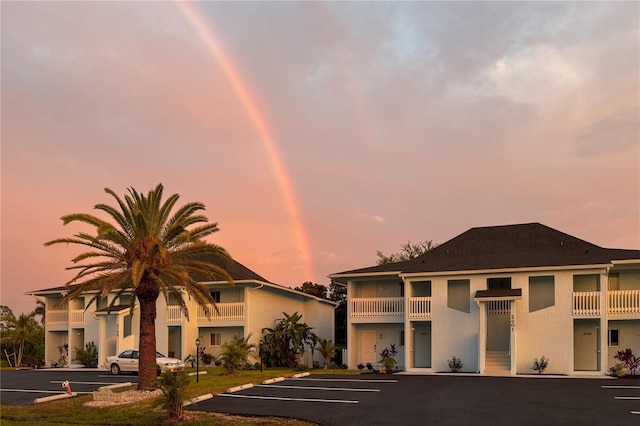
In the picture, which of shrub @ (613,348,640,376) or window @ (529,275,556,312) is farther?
window @ (529,275,556,312)

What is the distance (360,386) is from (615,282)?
15332mm

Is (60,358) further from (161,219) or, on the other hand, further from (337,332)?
(161,219)

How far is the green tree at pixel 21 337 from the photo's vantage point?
47812 mm

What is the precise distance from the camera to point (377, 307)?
34469 mm

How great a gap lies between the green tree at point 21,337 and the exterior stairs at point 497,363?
116 ft

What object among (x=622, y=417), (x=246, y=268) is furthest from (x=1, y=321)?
(x=622, y=417)

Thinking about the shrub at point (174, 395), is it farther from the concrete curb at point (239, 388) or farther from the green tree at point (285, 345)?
the green tree at point (285, 345)

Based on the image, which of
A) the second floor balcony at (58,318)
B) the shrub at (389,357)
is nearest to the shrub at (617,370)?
the shrub at (389,357)

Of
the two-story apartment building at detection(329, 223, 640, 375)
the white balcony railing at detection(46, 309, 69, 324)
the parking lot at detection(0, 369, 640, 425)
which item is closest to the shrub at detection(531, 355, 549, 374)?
the two-story apartment building at detection(329, 223, 640, 375)

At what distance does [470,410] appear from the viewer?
1717cm

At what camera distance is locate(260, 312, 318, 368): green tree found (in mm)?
35656

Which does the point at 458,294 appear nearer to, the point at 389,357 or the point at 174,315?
the point at 389,357

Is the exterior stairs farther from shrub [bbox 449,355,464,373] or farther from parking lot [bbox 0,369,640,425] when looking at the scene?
parking lot [bbox 0,369,640,425]

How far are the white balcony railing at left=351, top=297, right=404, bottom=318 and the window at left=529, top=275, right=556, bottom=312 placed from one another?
6.79 meters
